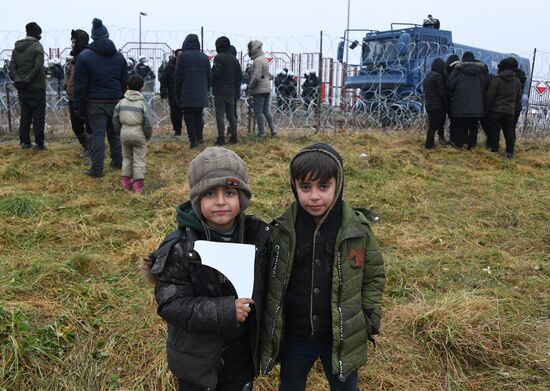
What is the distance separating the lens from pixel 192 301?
150cm

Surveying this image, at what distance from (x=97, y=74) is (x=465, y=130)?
6030 mm

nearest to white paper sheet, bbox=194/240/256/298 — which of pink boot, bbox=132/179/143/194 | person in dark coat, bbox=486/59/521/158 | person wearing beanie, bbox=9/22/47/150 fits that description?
pink boot, bbox=132/179/143/194

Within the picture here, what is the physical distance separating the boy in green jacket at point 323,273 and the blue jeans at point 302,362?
0.02 m

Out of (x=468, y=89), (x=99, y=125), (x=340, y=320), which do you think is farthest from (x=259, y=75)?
(x=340, y=320)

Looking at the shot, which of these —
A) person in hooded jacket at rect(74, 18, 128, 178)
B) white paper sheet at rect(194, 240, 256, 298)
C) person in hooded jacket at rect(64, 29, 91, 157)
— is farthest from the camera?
person in hooded jacket at rect(64, 29, 91, 157)

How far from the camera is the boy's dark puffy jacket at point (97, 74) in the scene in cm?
532

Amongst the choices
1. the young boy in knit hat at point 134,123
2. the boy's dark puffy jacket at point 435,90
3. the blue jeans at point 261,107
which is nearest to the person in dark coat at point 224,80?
the blue jeans at point 261,107

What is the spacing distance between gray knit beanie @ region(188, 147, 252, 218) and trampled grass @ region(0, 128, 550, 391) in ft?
3.68

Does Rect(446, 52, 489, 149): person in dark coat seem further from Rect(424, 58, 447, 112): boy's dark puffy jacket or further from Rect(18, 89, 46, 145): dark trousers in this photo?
Rect(18, 89, 46, 145): dark trousers

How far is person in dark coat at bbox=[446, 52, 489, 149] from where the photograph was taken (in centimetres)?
787

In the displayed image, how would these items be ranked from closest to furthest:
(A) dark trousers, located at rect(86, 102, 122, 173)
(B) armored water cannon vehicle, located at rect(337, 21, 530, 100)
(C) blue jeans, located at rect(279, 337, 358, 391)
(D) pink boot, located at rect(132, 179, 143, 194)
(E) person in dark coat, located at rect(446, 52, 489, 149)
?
(C) blue jeans, located at rect(279, 337, 358, 391), (D) pink boot, located at rect(132, 179, 143, 194), (A) dark trousers, located at rect(86, 102, 122, 173), (E) person in dark coat, located at rect(446, 52, 489, 149), (B) armored water cannon vehicle, located at rect(337, 21, 530, 100)

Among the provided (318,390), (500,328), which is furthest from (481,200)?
(318,390)

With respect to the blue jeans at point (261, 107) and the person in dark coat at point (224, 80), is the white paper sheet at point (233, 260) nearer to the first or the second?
the person in dark coat at point (224, 80)

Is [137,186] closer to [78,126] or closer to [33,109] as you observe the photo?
[78,126]
